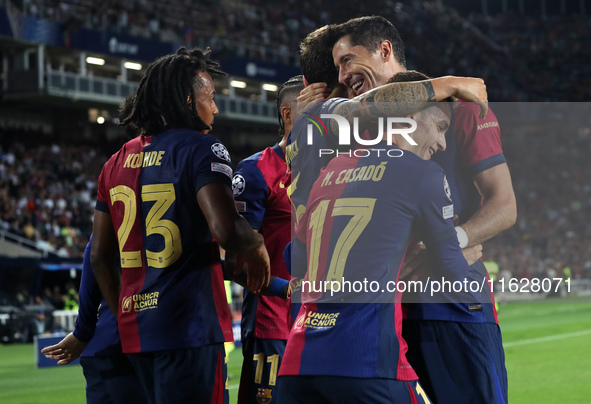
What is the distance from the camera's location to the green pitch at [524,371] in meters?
8.74

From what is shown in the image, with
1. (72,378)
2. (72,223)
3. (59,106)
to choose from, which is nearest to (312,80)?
(72,378)

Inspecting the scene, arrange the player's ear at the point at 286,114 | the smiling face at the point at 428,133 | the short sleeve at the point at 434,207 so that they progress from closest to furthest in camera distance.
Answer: the short sleeve at the point at 434,207 → the smiling face at the point at 428,133 → the player's ear at the point at 286,114

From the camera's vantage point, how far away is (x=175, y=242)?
323 cm

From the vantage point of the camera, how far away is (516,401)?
8031 mm

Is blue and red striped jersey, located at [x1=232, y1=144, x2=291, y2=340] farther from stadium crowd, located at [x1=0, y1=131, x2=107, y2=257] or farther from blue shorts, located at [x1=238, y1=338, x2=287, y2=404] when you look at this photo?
stadium crowd, located at [x1=0, y1=131, x2=107, y2=257]

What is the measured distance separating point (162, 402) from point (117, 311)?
0.57 m

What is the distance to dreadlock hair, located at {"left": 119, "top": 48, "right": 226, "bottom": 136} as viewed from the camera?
3.41m

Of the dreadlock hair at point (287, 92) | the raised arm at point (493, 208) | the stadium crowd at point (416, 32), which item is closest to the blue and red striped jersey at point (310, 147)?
the raised arm at point (493, 208)

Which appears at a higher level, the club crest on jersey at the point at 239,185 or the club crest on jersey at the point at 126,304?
the club crest on jersey at the point at 239,185

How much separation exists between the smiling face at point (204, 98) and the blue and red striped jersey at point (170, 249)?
7.0 inches

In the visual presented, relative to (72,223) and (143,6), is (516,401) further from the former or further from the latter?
(143,6)

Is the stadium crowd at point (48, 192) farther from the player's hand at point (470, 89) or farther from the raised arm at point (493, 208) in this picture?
the player's hand at point (470, 89)

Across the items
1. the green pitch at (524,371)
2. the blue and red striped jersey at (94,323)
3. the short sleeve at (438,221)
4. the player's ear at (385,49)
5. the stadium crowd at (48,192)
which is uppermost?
the stadium crowd at (48,192)

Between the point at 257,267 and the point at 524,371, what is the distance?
25.5 ft
